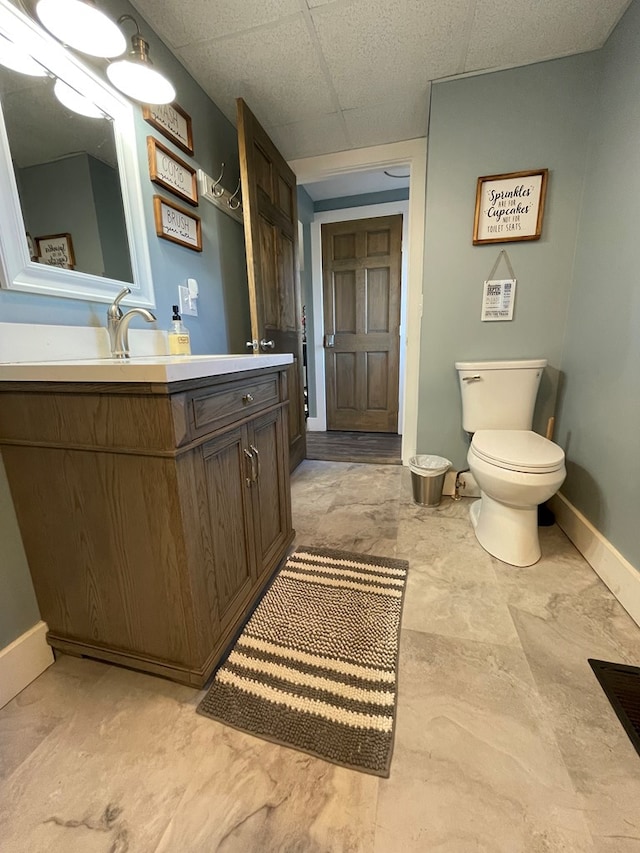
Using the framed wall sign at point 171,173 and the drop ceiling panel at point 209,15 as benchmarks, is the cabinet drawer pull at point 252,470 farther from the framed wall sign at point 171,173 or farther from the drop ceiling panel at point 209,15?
the drop ceiling panel at point 209,15

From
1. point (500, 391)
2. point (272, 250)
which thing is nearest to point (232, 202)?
point (272, 250)

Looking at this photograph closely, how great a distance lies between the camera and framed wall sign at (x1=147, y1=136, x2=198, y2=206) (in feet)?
4.45

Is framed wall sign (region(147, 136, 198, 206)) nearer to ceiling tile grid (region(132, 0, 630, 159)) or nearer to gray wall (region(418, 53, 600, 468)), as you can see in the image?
ceiling tile grid (region(132, 0, 630, 159))

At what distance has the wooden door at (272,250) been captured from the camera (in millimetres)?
1653

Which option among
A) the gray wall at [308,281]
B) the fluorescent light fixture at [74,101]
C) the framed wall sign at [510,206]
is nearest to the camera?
the fluorescent light fixture at [74,101]

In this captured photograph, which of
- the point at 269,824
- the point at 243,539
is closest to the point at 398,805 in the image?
the point at 269,824

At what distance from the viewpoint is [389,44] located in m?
1.49

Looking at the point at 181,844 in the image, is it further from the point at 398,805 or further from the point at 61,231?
the point at 61,231

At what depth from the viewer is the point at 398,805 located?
681mm

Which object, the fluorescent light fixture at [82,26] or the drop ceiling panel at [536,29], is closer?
the fluorescent light fixture at [82,26]

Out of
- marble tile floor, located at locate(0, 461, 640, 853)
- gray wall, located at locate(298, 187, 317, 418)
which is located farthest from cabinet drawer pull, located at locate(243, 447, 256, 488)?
gray wall, located at locate(298, 187, 317, 418)

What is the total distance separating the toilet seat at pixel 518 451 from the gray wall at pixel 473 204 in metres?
0.46

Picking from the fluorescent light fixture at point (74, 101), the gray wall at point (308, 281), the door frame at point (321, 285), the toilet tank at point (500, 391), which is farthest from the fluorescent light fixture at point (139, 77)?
the door frame at point (321, 285)

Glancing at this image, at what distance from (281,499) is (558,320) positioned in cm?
169
